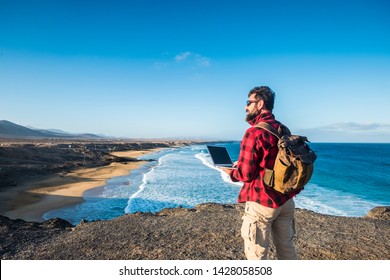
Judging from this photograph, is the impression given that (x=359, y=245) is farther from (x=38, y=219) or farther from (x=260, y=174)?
(x=38, y=219)

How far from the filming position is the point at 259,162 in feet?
8.68

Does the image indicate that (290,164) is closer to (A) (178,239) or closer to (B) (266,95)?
(B) (266,95)

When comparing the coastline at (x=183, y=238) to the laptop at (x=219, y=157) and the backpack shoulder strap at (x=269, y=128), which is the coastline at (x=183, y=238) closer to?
the laptop at (x=219, y=157)

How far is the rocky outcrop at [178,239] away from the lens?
5531 millimetres

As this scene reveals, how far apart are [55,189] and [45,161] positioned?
1558 centimetres

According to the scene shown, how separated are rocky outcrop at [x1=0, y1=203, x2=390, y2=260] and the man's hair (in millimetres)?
3822

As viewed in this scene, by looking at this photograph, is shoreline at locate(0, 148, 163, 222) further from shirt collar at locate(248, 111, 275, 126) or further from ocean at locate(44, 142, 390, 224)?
shirt collar at locate(248, 111, 275, 126)

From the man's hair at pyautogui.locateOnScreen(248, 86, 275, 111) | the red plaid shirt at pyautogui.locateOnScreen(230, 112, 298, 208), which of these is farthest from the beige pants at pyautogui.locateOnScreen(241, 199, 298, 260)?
the man's hair at pyautogui.locateOnScreen(248, 86, 275, 111)

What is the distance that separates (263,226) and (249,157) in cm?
77

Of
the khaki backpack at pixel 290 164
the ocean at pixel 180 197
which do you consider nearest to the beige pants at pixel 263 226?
the khaki backpack at pixel 290 164

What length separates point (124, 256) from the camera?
17.7 ft

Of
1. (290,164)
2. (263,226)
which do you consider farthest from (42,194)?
(290,164)

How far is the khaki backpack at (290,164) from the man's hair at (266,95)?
29 cm
